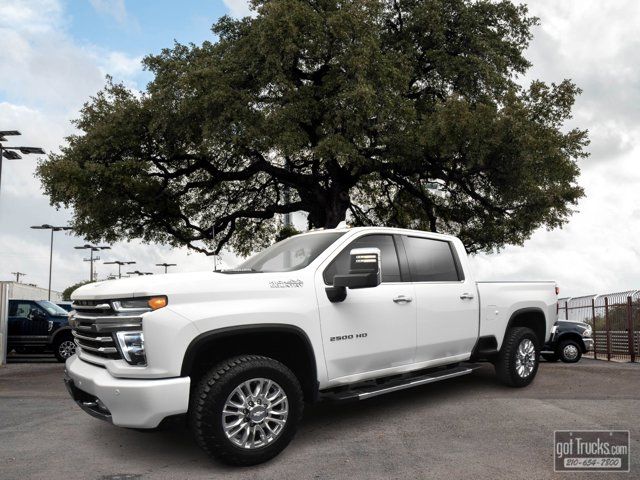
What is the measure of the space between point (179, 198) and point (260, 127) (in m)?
7.00

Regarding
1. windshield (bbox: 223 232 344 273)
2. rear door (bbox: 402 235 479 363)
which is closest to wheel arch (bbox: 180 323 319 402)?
windshield (bbox: 223 232 344 273)

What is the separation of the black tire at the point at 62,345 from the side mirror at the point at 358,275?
13.4 metres

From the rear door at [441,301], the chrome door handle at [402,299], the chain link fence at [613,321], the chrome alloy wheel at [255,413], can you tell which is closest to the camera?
the chrome alloy wheel at [255,413]

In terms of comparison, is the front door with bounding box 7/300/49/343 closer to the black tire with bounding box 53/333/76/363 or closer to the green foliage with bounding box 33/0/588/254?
the black tire with bounding box 53/333/76/363

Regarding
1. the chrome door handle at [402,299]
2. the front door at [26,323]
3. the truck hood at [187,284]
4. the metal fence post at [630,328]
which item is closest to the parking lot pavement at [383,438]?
the truck hood at [187,284]

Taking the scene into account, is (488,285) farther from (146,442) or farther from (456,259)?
(146,442)

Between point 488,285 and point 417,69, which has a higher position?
point 417,69

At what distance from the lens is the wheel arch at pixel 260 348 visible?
4738 millimetres

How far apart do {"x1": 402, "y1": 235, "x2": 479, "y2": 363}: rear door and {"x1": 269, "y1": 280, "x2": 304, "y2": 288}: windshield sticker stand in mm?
1656

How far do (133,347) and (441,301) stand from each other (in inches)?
141

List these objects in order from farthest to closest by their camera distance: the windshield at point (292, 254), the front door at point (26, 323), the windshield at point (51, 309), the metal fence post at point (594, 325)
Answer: the metal fence post at point (594, 325) < the windshield at point (51, 309) < the front door at point (26, 323) < the windshield at point (292, 254)

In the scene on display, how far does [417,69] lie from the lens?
73.7ft

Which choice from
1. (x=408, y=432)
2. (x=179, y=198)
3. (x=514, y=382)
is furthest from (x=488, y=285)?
(x=179, y=198)

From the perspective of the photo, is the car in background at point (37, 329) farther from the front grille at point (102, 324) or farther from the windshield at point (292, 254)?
the front grille at point (102, 324)
